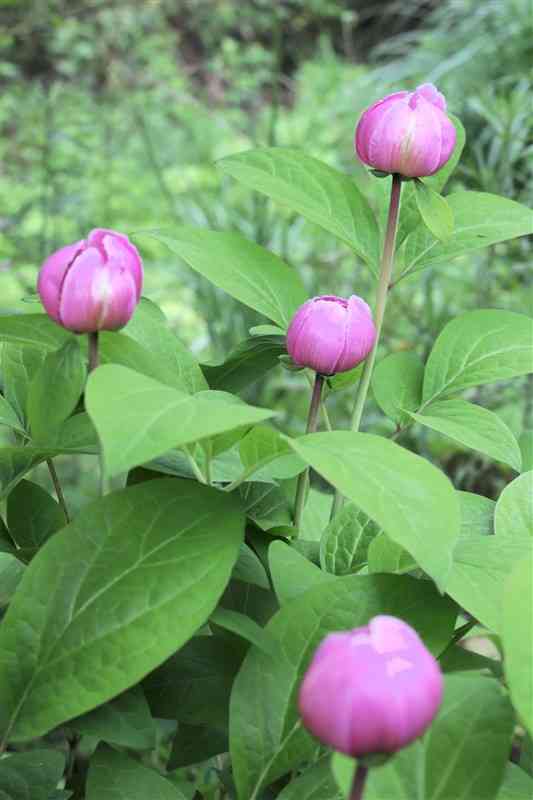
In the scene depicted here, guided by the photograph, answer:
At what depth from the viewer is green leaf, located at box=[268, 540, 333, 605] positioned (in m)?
0.41

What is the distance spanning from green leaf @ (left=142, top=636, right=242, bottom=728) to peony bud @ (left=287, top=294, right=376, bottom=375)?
0.45ft

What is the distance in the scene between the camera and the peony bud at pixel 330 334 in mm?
444

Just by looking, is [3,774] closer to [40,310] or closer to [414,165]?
[40,310]

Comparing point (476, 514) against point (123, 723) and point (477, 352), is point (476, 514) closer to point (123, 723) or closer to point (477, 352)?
point (477, 352)

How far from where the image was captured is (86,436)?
1.39 ft

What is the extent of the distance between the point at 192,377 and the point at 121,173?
357 cm

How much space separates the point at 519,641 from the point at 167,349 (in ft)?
0.68

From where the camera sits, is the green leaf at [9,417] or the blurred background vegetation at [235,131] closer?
the green leaf at [9,417]

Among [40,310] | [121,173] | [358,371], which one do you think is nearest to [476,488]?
[358,371]

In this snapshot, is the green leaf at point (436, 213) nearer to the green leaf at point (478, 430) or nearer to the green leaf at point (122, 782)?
the green leaf at point (478, 430)

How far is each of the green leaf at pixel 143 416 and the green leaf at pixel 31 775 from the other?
21 cm

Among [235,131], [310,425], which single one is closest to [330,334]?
[310,425]

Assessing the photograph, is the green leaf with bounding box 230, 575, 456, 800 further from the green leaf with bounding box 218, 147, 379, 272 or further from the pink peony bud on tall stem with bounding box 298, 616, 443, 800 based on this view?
the green leaf with bounding box 218, 147, 379, 272

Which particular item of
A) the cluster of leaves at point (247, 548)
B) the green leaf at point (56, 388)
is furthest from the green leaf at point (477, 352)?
the green leaf at point (56, 388)
